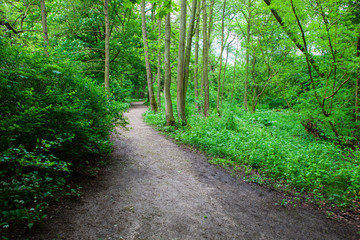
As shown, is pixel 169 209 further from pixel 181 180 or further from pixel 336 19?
pixel 336 19

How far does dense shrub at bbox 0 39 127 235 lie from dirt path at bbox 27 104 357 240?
476 millimetres

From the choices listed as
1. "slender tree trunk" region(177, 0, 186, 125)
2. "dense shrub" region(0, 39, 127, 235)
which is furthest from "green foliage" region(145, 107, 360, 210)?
"dense shrub" region(0, 39, 127, 235)

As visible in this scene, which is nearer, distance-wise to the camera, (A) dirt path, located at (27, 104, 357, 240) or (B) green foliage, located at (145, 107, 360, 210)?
(A) dirt path, located at (27, 104, 357, 240)

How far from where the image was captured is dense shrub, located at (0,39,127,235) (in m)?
2.32

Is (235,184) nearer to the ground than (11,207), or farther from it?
nearer to the ground

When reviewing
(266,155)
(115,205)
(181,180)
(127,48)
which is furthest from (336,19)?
(127,48)

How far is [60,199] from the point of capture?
304cm

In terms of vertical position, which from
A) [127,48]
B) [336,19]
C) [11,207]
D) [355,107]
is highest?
[127,48]

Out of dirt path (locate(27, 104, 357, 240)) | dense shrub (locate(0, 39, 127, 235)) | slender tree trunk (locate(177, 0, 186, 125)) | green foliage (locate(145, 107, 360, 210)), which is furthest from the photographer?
slender tree trunk (locate(177, 0, 186, 125))

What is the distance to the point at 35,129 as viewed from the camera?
298 cm

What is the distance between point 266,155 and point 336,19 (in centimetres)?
530

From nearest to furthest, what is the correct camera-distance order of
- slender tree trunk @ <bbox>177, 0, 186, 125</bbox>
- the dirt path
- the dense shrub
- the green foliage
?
1. the dense shrub
2. the dirt path
3. the green foliage
4. slender tree trunk @ <bbox>177, 0, 186, 125</bbox>

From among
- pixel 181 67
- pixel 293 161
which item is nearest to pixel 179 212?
pixel 293 161

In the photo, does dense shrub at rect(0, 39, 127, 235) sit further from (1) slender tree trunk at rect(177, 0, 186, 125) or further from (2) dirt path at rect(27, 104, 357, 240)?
(1) slender tree trunk at rect(177, 0, 186, 125)
